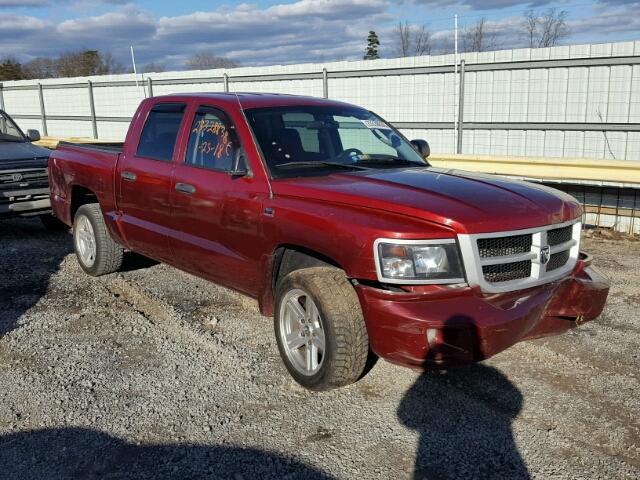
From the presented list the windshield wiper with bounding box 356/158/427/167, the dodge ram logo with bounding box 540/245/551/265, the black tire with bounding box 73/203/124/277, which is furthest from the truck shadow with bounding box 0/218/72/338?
→ the dodge ram logo with bounding box 540/245/551/265

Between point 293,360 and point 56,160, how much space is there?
14.2 feet

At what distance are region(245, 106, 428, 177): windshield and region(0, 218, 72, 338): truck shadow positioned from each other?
106 inches

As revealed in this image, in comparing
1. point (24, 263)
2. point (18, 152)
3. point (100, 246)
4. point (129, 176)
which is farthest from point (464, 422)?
point (18, 152)

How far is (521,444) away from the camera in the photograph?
335cm

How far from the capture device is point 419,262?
135 inches

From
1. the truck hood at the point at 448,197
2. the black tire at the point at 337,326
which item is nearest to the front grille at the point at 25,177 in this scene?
the truck hood at the point at 448,197

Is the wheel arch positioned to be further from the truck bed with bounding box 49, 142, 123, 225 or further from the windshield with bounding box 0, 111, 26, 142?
the windshield with bounding box 0, 111, 26, 142

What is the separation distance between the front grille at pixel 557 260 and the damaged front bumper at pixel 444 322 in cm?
33

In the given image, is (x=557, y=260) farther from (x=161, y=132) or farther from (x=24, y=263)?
(x=24, y=263)

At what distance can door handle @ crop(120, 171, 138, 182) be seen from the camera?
5.54m

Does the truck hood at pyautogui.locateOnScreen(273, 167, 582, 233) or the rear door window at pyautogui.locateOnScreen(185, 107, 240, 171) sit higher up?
the rear door window at pyautogui.locateOnScreen(185, 107, 240, 171)

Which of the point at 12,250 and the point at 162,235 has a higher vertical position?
the point at 162,235

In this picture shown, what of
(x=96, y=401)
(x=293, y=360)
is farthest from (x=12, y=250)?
(x=293, y=360)

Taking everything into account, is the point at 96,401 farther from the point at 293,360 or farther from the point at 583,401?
the point at 583,401
